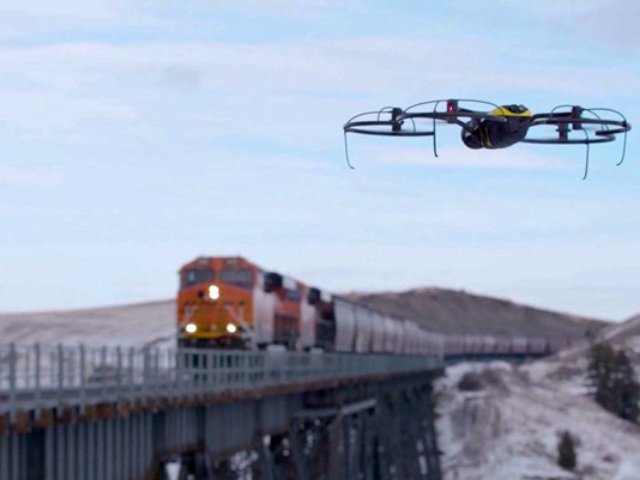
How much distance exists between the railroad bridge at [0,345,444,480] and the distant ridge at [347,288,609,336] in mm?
117529

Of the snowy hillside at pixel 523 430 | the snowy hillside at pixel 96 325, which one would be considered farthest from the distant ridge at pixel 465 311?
the snowy hillside at pixel 523 430

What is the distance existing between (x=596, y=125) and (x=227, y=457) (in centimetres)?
2011

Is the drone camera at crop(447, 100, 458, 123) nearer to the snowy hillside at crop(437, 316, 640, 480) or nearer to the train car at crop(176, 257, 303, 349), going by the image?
the train car at crop(176, 257, 303, 349)

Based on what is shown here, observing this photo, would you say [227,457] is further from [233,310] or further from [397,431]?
[397,431]

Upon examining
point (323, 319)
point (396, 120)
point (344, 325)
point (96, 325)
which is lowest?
point (96, 325)

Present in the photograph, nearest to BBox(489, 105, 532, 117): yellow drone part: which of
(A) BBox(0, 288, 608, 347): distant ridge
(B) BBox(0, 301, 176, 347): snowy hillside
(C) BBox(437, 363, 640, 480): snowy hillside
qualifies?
(C) BBox(437, 363, 640, 480): snowy hillside

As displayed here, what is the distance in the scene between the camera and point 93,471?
23953mm

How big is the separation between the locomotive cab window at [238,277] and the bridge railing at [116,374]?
4.57 metres

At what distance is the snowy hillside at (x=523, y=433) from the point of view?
266ft

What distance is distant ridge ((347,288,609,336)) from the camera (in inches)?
7067

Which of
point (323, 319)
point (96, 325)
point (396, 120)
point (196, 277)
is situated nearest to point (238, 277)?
point (196, 277)

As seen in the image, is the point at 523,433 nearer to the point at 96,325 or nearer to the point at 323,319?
the point at 323,319

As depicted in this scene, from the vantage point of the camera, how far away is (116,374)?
989 inches

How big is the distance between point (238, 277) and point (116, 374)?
866 inches
